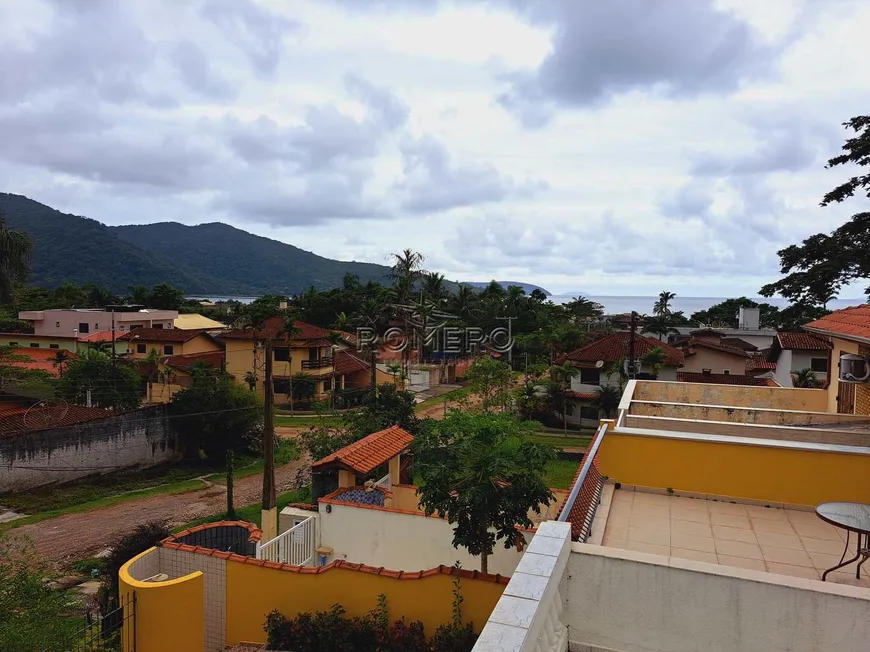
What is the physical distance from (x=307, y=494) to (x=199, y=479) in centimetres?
860

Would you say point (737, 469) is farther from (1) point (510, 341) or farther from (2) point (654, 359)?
(1) point (510, 341)

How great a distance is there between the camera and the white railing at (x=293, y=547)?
9.09 metres

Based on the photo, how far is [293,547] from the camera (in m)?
9.48

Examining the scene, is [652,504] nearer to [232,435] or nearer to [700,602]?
[700,602]

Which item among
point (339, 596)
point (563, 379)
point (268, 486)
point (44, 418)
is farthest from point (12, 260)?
point (563, 379)

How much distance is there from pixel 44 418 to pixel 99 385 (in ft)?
20.4

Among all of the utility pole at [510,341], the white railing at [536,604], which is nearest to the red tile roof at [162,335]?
the utility pole at [510,341]

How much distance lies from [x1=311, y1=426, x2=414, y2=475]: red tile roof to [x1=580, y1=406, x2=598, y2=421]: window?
73.6ft

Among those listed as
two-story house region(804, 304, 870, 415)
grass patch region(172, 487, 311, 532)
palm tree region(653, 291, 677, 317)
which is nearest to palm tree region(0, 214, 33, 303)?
grass patch region(172, 487, 311, 532)

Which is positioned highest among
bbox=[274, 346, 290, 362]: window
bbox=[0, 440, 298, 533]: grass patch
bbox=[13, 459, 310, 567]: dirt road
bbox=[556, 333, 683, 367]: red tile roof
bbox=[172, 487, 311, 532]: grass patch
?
bbox=[556, 333, 683, 367]: red tile roof

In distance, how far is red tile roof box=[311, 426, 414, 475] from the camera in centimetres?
1059

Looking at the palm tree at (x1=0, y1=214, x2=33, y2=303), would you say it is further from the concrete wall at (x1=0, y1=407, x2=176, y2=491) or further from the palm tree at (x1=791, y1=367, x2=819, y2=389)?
Answer: the palm tree at (x1=791, y1=367, x2=819, y2=389)

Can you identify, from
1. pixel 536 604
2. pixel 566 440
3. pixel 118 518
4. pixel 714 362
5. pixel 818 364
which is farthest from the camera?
pixel 714 362

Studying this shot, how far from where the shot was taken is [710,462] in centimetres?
654
